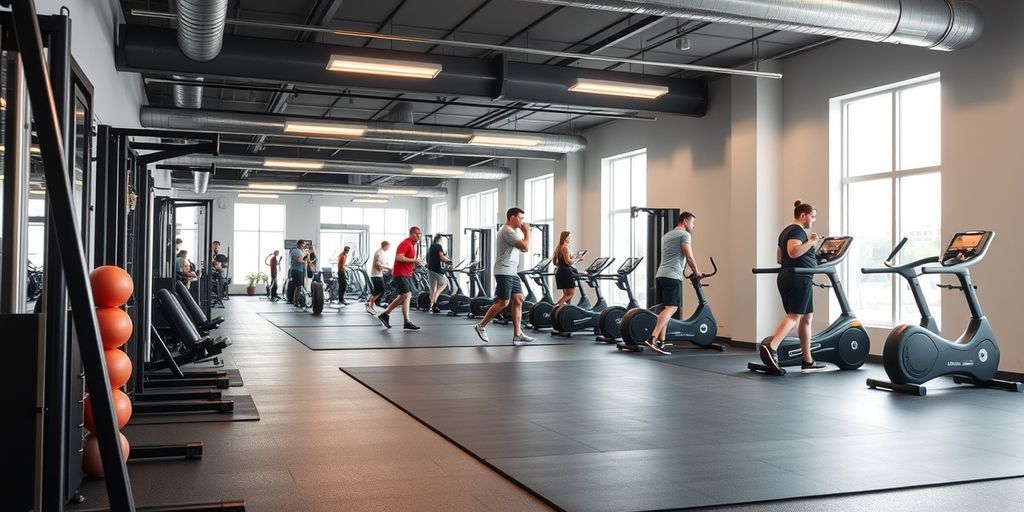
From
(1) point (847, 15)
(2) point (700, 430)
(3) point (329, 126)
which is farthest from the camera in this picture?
(3) point (329, 126)

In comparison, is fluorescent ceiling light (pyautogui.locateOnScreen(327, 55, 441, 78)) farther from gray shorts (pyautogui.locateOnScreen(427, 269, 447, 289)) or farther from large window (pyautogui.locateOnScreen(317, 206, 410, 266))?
large window (pyautogui.locateOnScreen(317, 206, 410, 266))

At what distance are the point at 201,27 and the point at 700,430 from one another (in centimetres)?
507

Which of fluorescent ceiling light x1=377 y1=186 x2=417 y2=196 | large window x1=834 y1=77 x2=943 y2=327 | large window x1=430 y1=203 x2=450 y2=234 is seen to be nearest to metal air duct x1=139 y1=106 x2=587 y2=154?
large window x1=834 y1=77 x2=943 y2=327

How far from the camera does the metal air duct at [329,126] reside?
11.4 m

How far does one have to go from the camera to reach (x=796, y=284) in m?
7.40

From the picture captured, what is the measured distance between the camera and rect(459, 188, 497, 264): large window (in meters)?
19.7

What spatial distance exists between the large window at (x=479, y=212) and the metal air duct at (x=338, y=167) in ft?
4.56

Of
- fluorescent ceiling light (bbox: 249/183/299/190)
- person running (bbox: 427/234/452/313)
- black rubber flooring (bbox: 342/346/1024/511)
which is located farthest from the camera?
fluorescent ceiling light (bbox: 249/183/299/190)

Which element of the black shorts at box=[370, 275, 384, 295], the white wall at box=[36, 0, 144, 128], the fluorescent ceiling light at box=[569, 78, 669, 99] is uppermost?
the fluorescent ceiling light at box=[569, 78, 669, 99]

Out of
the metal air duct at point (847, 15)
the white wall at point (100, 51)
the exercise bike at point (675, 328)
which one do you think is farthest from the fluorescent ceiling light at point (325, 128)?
the metal air duct at point (847, 15)

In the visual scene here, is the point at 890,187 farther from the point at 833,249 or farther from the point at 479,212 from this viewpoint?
the point at 479,212

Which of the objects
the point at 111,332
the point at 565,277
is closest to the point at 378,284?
the point at 565,277

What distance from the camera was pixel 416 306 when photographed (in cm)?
1808

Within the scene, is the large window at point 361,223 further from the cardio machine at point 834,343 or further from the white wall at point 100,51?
the cardio machine at point 834,343
